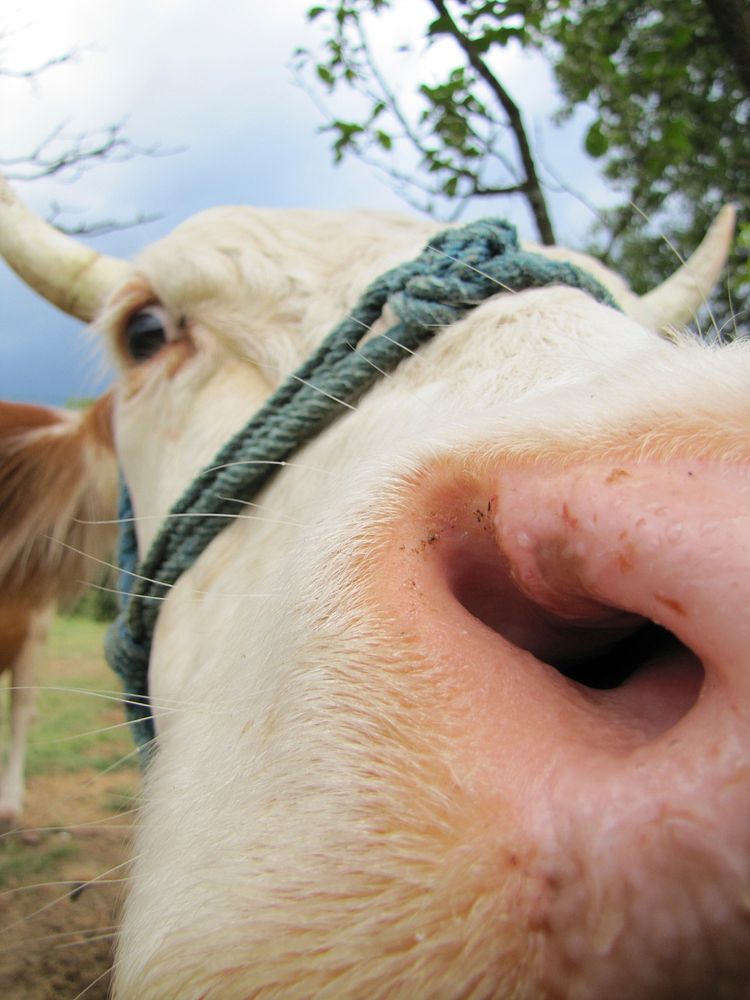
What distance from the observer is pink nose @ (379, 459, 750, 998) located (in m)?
0.48

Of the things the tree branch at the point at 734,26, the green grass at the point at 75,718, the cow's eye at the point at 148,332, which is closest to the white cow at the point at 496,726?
the cow's eye at the point at 148,332

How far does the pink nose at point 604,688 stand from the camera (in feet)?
1.58

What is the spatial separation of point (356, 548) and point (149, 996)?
Answer: 45 centimetres

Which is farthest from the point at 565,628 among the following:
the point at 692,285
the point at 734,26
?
the point at 734,26

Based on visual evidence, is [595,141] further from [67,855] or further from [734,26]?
[67,855]

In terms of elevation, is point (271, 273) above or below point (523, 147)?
below

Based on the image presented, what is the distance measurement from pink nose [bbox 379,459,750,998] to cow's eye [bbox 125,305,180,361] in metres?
1.34

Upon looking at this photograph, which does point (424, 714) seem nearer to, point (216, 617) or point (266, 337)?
point (216, 617)

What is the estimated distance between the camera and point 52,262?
220 centimetres

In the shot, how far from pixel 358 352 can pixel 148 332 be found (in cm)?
88

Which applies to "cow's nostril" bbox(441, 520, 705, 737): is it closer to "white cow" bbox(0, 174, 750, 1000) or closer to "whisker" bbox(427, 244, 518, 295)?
"white cow" bbox(0, 174, 750, 1000)

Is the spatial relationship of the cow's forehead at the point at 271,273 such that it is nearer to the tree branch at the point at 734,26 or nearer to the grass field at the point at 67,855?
the grass field at the point at 67,855

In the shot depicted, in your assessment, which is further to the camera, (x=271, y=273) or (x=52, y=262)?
(x=52, y=262)

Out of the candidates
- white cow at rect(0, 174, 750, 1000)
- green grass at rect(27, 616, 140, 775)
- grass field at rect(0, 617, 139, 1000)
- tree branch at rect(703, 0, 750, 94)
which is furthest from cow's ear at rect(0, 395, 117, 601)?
tree branch at rect(703, 0, 750, 94)
